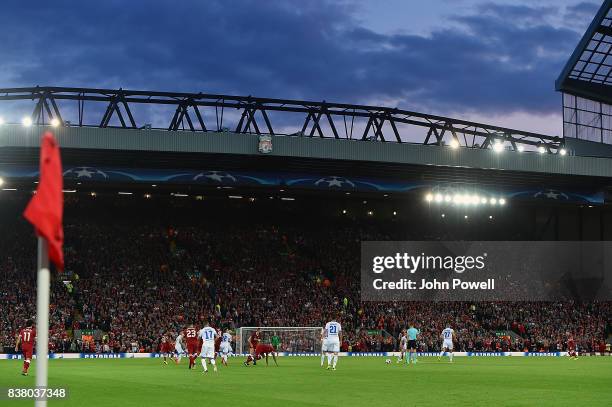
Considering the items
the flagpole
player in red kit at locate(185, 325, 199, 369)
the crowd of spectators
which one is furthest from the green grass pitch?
the crowd of spectators

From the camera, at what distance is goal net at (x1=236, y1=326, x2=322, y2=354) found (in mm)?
59781

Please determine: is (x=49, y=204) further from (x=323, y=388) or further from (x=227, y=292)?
(x=227, y=292)

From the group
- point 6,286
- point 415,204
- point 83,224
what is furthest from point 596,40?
point 6,286

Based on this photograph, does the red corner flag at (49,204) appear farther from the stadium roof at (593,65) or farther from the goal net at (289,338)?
the stadium roof at (593,65)

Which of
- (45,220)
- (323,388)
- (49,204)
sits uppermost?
(49,204)

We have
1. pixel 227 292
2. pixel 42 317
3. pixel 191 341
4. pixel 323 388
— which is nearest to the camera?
pixel 42 317

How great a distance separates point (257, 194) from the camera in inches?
2884

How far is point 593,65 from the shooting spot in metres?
76.8

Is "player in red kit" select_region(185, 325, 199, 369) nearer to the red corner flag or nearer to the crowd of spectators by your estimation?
the crowd of spectators

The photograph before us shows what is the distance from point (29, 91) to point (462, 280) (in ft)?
129

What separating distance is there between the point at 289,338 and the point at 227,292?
313 inches

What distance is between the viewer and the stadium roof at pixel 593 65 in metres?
69.7

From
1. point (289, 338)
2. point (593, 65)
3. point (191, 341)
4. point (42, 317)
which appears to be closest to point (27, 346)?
point (191, 341)

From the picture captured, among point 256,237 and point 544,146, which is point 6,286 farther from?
point 544,146
